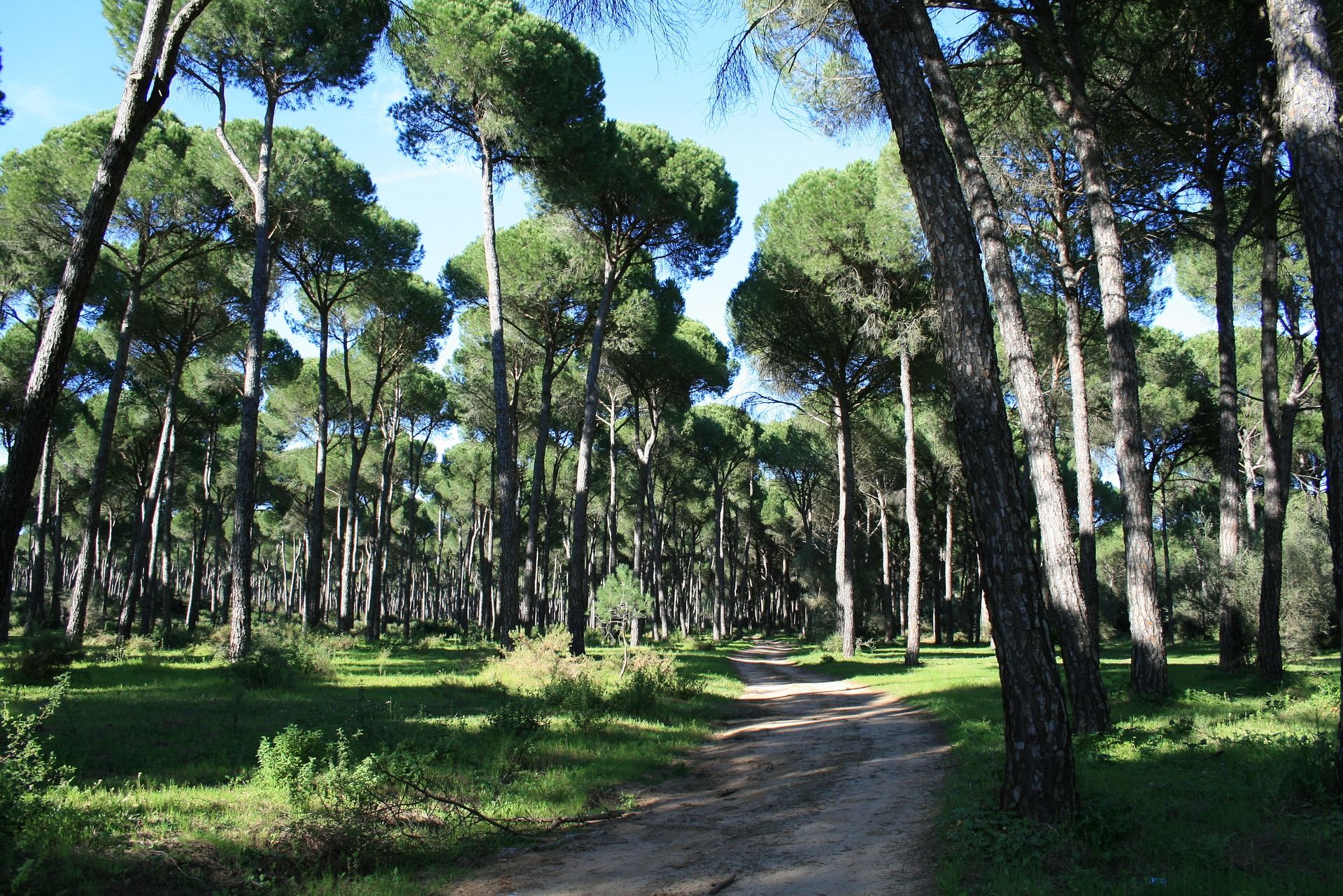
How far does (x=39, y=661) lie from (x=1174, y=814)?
12.4m

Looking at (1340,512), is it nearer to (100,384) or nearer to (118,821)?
(118,821)

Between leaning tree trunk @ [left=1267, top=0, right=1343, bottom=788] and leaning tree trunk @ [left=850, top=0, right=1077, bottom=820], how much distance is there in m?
1.71

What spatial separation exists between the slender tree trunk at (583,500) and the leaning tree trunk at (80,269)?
11009mm

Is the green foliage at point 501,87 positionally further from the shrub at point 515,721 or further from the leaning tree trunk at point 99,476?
the shrub at point 515,721

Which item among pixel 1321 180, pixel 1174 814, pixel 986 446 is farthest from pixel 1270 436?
pixel 986 446

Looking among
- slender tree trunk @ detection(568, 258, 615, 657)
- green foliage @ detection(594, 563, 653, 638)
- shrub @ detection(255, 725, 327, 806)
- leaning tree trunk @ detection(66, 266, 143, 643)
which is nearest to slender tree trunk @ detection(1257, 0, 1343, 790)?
shrub @ detection(255, 725, 327, 806)

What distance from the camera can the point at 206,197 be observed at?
1808 centimetres

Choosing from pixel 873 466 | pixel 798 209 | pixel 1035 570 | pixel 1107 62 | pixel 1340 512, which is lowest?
pixel 1035 570

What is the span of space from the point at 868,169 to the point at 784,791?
17.6 m

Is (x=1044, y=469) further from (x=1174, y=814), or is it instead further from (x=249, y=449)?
(x=249, y=449)

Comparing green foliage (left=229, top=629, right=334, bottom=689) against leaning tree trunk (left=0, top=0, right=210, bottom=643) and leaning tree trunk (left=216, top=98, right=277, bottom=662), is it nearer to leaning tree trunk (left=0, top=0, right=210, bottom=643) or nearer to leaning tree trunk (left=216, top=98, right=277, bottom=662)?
leaning tree trunk (left=216, top=98, right=277, bottom=662)

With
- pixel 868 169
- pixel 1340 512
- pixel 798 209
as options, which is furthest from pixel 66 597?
pixel 1340 512

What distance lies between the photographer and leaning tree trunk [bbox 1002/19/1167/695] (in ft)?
29.9

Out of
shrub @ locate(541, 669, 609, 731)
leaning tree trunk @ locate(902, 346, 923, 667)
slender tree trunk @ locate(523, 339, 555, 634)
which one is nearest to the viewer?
shrub @ locate(541, 669, 609, 731)
